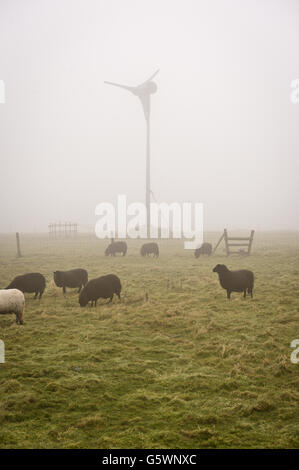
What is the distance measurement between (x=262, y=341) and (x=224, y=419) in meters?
4.16

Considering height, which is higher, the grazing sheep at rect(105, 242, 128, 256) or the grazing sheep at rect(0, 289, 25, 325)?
the grazing sheep at rect(0, 289, 25, 325)

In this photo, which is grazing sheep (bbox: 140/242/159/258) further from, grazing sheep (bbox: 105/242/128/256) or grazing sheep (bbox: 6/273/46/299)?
grazing sheep (bbox: 6/273/46/299)

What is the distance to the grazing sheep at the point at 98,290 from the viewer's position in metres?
12.7

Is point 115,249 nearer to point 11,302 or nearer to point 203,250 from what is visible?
point 203,250

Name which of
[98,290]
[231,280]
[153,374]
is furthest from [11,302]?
[231,280]

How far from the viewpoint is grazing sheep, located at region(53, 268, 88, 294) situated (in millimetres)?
14438

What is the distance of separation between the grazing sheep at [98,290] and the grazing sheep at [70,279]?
2.15m

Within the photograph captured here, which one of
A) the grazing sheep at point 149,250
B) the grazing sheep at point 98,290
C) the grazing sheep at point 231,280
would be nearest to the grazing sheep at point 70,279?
the grazing sheep at point 98,290

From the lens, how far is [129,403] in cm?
585

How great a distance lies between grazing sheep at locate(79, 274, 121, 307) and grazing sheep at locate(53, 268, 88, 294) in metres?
2.15

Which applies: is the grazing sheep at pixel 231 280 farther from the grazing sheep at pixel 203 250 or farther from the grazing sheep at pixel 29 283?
the grazing sheep at pixel 203 250

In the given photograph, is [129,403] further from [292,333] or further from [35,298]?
[35,298]

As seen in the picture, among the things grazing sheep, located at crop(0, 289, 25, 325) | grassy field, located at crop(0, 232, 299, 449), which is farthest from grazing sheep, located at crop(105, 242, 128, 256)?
grazing sheep, located at crop(0, 289, 25, 325)

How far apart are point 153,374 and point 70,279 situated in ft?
28.7
